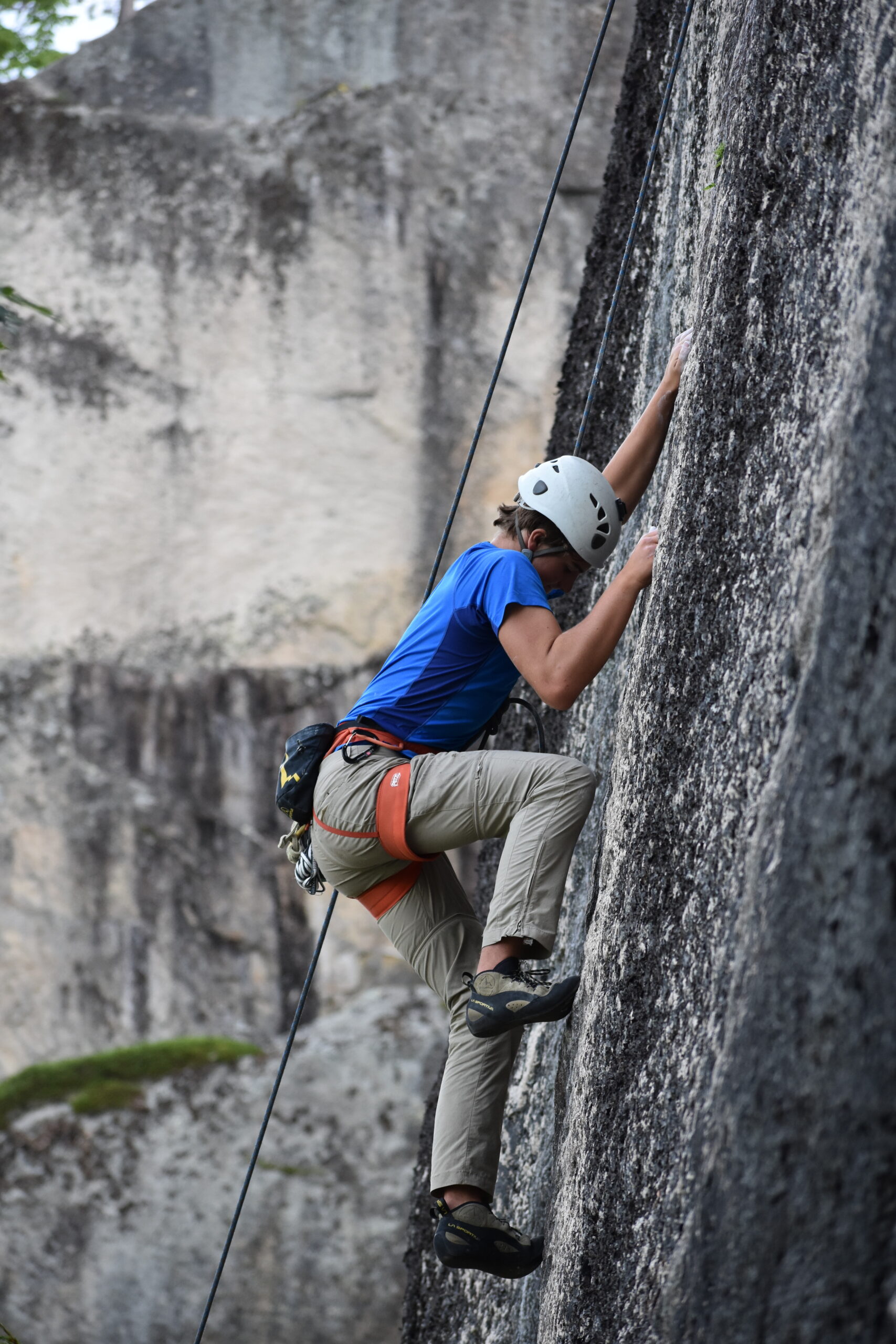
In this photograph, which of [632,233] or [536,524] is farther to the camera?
[632,233]

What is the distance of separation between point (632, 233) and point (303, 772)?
2.11m

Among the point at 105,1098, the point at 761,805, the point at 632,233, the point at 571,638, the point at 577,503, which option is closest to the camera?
the point at 761,805

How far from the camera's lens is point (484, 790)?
9.57 feet

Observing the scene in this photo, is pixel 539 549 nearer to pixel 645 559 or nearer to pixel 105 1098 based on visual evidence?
pixel 645 559

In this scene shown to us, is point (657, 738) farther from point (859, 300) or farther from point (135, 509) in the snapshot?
point (135, 509)

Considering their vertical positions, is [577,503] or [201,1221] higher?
[577,503]

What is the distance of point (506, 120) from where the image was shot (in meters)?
11.7

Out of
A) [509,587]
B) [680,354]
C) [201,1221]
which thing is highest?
[680,354]

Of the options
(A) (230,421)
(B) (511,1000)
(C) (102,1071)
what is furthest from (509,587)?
(A) (230,421)

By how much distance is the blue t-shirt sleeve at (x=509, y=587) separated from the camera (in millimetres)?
2836

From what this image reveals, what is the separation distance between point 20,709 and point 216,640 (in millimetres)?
1694

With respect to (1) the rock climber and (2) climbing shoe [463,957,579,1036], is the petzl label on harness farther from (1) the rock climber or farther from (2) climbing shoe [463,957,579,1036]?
(2) climbing shoe [463,957,579,1036]

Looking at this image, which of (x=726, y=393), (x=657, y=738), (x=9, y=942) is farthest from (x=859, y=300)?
(x=9, y=942)

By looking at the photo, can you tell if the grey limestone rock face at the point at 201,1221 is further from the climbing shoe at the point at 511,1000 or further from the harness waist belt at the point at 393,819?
the climbing shoe at the point at 511,1000
